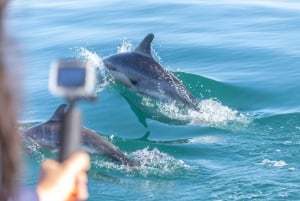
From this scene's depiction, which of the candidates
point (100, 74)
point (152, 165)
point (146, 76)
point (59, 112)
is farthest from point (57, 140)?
point (100, 74)

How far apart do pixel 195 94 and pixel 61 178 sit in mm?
10598

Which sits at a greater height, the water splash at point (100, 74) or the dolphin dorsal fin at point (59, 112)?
the water splash at point (100, 74)

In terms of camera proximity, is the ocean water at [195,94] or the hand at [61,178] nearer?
the hand at [61,178]

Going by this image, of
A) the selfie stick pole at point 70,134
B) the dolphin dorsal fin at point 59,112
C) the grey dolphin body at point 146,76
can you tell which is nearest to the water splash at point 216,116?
the grey dolphin body at point 146,76

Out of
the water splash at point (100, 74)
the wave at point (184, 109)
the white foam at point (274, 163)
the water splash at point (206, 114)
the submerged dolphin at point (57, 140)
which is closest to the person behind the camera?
the white foam at point (274, 163)

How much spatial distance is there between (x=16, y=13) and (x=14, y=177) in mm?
556

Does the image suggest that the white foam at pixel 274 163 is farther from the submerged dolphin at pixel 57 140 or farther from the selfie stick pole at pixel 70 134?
the selfie stick pole at pixel 70 134

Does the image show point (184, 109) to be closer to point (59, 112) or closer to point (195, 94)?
point (195, 94)

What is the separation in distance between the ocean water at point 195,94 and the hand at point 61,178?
0.37m

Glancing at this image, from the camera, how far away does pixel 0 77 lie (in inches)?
96.4

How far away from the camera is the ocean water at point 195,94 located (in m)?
9.16

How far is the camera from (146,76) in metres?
13.5

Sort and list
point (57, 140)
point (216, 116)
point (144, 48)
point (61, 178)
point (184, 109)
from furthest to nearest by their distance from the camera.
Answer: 1. point (144, 48)
2. point (184, 109)
3. point (216, 116)
4. point (57, 140)
5. point (61, 178)

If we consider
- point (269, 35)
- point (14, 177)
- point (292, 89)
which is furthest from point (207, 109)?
point (14, 177)
